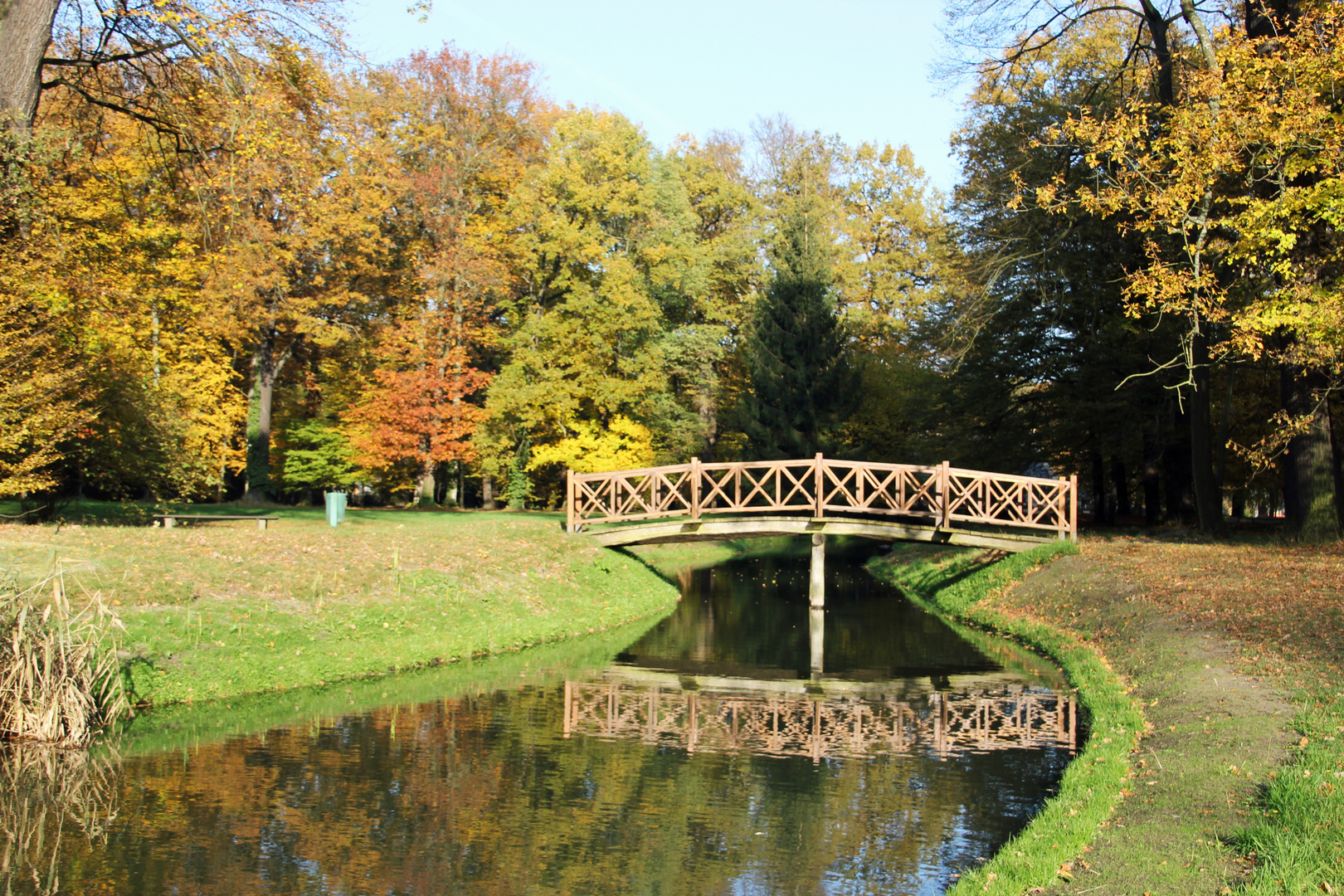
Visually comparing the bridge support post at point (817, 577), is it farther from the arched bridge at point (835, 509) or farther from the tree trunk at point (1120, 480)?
the tree trunk at point (1120, 480)

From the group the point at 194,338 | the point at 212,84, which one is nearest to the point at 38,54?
the point at 212,84

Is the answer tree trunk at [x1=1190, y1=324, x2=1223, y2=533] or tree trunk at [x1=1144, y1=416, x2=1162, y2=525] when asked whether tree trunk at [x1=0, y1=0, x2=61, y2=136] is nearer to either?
tree trunk at [x1=1190, y1=324, x2=1223, y2=533]

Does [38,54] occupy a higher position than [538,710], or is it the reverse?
[38,54]

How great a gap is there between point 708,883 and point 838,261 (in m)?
39.3

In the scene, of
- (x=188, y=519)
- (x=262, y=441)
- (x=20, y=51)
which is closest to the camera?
(x=20, y=51)

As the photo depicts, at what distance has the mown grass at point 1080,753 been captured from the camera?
6.96 meters

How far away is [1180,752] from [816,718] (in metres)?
4.90

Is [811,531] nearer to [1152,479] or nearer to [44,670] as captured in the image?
[1152,479]

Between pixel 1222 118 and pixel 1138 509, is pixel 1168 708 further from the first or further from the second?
pixel 1138 509

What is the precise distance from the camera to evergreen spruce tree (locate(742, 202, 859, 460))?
3847 centimetres

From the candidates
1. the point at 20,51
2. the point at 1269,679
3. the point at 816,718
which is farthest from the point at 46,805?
the point at 1269,679

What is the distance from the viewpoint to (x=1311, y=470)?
68.5 feet

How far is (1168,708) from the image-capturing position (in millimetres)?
11125

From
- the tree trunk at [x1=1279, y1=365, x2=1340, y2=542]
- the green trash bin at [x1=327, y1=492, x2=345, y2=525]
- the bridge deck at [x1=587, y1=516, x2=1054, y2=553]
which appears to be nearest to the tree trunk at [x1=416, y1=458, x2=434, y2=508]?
the green trash bin at [x1=327, y1=492, x2=345, y2=525]
